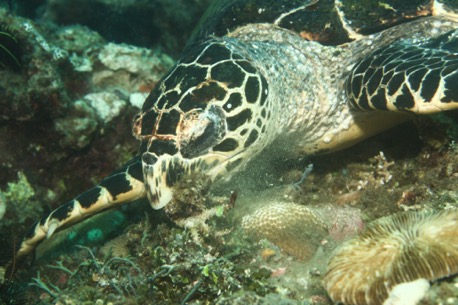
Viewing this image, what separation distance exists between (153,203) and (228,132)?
0.62 metres

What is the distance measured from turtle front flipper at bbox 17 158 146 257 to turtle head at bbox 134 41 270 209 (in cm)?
40

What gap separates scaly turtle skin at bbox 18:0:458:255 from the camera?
7.22ft

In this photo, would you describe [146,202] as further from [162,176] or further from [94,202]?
[162,176]

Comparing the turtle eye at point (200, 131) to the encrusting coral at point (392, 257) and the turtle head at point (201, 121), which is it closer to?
the turtle head at point (201, 121)

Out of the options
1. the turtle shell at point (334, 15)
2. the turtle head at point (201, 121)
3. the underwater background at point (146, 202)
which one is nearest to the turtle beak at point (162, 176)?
the turtle head at point (201, 121)

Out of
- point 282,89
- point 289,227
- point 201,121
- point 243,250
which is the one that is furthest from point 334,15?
point 243,250

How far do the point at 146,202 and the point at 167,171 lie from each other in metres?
1.03

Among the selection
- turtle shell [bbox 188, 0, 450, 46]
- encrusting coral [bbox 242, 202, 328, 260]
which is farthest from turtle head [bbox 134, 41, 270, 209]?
turtle shell [bbox 188, 0, 450, 46]

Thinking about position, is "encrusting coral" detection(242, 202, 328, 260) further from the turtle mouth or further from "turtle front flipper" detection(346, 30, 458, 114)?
"turtle front flipper" detection(346, 30, 458, 114)

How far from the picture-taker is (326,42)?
10.1 feet

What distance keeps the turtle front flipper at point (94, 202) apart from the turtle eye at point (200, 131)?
0.66 meters

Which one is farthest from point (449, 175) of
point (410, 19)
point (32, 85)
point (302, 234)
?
point (32, 85)

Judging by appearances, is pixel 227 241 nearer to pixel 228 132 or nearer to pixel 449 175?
pixel 228 132

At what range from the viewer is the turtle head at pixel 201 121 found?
2184 mm
